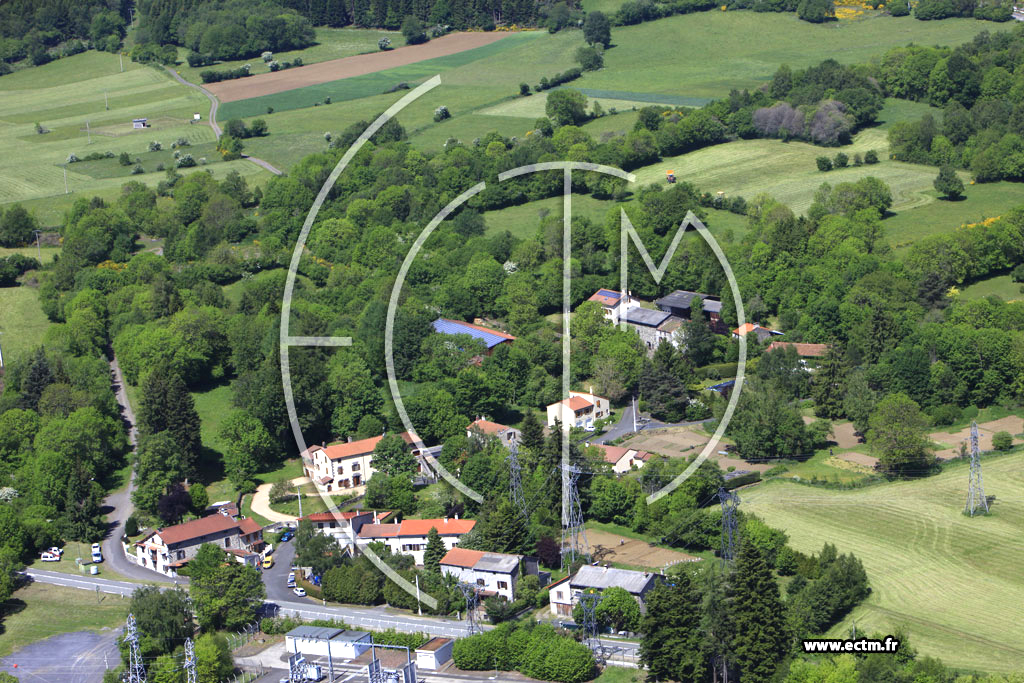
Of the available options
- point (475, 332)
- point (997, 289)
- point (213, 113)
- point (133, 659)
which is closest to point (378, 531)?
point (133, 659)

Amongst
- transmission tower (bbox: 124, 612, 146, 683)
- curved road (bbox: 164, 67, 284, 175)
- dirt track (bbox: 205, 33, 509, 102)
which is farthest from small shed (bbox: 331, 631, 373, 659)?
dirt track (bbox: 205, 33, 509, 102)

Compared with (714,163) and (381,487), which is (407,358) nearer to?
(381,487)

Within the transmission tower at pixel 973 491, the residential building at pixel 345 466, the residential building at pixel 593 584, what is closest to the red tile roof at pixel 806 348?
the transmission tower at pixel 973 491

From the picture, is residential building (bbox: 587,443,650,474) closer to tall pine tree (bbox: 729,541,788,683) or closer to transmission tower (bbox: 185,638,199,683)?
tall pine tree (bbox: 729,541,788,683)

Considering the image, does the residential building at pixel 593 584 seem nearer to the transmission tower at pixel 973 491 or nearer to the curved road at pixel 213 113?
the transmission tower at pixel 973 491

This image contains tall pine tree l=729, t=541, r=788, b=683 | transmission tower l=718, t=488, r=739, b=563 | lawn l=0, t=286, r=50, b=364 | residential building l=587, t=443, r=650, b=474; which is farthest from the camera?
lawn l=0, t=286, r=50, b=364

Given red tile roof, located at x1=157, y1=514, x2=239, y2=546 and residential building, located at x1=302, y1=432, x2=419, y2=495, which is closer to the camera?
red tile roof, located at x1=157, y1=514, x2=239, y2=546

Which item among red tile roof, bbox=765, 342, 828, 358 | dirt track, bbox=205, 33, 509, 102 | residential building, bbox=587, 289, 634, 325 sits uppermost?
dirt track, bbox=205, 33, 509, 102

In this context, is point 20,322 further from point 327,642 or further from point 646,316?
point 327,642
